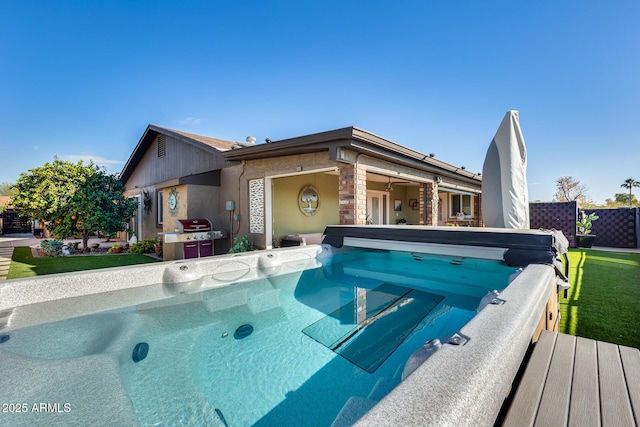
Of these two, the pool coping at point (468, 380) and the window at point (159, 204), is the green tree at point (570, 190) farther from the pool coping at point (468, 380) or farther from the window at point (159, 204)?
the window at point (159, 204)

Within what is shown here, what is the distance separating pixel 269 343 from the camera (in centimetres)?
250

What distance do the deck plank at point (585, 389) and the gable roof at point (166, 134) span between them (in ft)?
30.4

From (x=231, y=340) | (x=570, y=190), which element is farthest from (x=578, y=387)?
(x=570, y=190)

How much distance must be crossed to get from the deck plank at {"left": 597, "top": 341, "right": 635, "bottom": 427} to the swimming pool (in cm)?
50

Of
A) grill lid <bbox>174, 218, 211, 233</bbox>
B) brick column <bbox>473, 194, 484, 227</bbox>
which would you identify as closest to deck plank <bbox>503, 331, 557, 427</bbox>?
grill lid <bbox>174, 218, 211, 233</bbox>

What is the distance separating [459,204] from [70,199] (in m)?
18.5

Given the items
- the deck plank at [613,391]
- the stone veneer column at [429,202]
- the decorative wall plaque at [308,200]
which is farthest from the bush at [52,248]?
the deck plank at [613,391]

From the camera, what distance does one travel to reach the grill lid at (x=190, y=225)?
7770 mm

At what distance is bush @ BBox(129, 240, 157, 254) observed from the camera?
1051cm

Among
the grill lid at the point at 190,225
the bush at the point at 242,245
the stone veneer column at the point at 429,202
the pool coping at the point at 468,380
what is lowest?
the bush at the point at 242,245

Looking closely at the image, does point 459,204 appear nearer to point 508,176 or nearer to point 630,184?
point 508,176

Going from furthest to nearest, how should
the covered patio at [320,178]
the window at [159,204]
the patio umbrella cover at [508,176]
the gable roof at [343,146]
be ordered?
the window at [159,204] → the covered patio at [320,178] → the gable roof at [343,146] → the patio umbrella cover at [508,176]

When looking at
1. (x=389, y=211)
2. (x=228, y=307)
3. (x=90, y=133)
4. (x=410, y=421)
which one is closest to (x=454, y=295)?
(x=228, y=307)

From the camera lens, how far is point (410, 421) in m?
0.76
